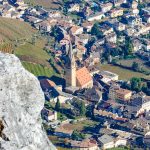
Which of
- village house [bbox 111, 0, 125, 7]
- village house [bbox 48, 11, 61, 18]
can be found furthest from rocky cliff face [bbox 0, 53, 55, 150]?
village house [bbox 111, 0, 125, 7]

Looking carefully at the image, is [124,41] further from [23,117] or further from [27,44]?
[23,117]

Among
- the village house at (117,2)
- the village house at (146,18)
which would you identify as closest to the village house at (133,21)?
the village house at (146,18)

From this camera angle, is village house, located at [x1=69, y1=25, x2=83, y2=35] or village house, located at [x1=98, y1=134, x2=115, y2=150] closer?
village house, located at [x1=98, y1=134, x2=115, y2=150]

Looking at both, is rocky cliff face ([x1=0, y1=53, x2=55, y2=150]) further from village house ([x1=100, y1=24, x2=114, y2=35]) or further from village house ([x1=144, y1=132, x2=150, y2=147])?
village house ([x1=100, y1=24, x2=114, y2=35])

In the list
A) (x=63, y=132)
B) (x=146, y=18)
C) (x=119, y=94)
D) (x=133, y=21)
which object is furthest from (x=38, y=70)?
(x=146, y=18)

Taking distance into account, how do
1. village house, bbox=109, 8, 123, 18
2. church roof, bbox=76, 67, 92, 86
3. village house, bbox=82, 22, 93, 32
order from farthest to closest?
village house, bbox=109, 8, 123, 18 → village house, bbox=82, 22, 93, 32 → church roof, bbox=76, 67, 92, 86

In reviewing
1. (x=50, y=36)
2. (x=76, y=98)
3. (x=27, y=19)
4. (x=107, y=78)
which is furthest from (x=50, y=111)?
(x=27, y=19)

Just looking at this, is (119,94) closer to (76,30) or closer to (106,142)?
(106,142)

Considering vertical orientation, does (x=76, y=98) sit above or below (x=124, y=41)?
below
